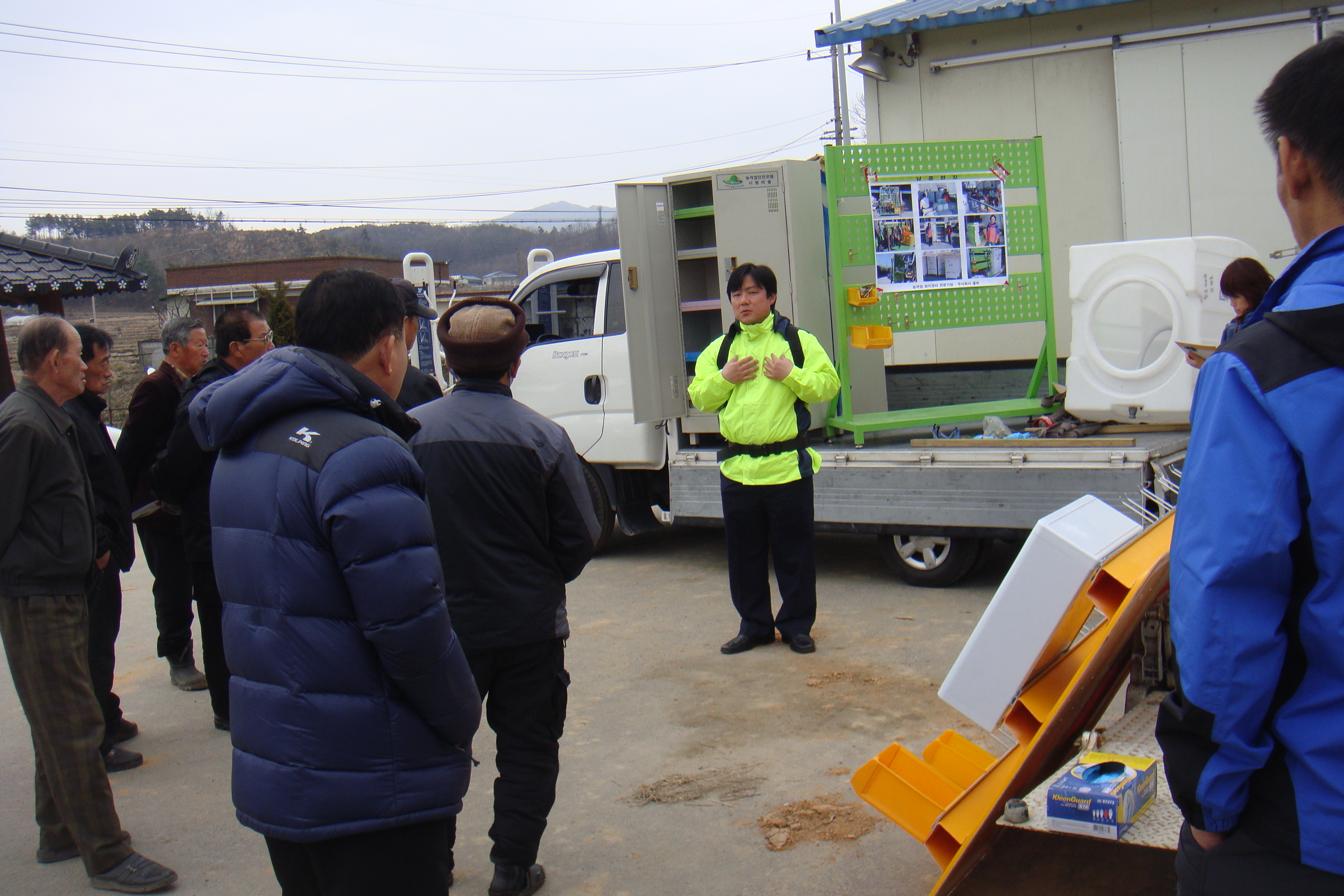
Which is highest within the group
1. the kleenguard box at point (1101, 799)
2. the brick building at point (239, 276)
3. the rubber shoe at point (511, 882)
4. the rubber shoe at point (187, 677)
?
the brick building at point (239, 276)

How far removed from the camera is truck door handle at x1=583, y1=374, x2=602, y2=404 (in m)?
7.36

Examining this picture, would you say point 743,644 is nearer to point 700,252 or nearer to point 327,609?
point 700,252

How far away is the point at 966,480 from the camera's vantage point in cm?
584

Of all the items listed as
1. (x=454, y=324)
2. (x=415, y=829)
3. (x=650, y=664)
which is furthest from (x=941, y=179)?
(x=415, y=829)

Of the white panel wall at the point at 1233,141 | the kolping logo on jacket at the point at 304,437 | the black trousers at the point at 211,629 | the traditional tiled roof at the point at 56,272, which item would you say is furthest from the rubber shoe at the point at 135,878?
the white panel wall at the point at 1233,141

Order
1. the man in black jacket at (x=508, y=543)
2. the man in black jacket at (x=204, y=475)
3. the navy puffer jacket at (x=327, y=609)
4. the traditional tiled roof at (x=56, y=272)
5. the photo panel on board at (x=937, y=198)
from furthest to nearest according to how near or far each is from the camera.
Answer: the traditional tiled roof at (x=56, y=272), the photo panel on board at (x=937, y=198), the man in black jacket at (x=204, y=475), the man in black jacket at (x=508, y=543), the navy puffer jacket at (x=327, y=609)

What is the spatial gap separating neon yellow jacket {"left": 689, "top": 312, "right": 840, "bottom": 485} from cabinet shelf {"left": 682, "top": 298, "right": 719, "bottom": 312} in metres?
1.50

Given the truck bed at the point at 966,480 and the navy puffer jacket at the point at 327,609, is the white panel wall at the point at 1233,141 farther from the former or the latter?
the navy puffer jacket at the point at 327,609

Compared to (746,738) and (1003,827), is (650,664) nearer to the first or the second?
(746,738)

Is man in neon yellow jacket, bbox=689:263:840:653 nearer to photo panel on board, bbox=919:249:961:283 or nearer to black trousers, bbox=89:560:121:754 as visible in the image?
photo panel on board, bbox=919:249:961:283

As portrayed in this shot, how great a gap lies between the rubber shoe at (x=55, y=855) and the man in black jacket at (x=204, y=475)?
1001 millimetres

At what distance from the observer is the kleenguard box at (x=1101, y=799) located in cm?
249

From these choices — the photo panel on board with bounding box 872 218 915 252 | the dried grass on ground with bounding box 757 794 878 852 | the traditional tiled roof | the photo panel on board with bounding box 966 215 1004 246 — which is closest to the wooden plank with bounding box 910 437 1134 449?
the photo panel on board with bounding box 872 218 915 252

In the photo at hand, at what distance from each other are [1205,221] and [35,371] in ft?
25.1
